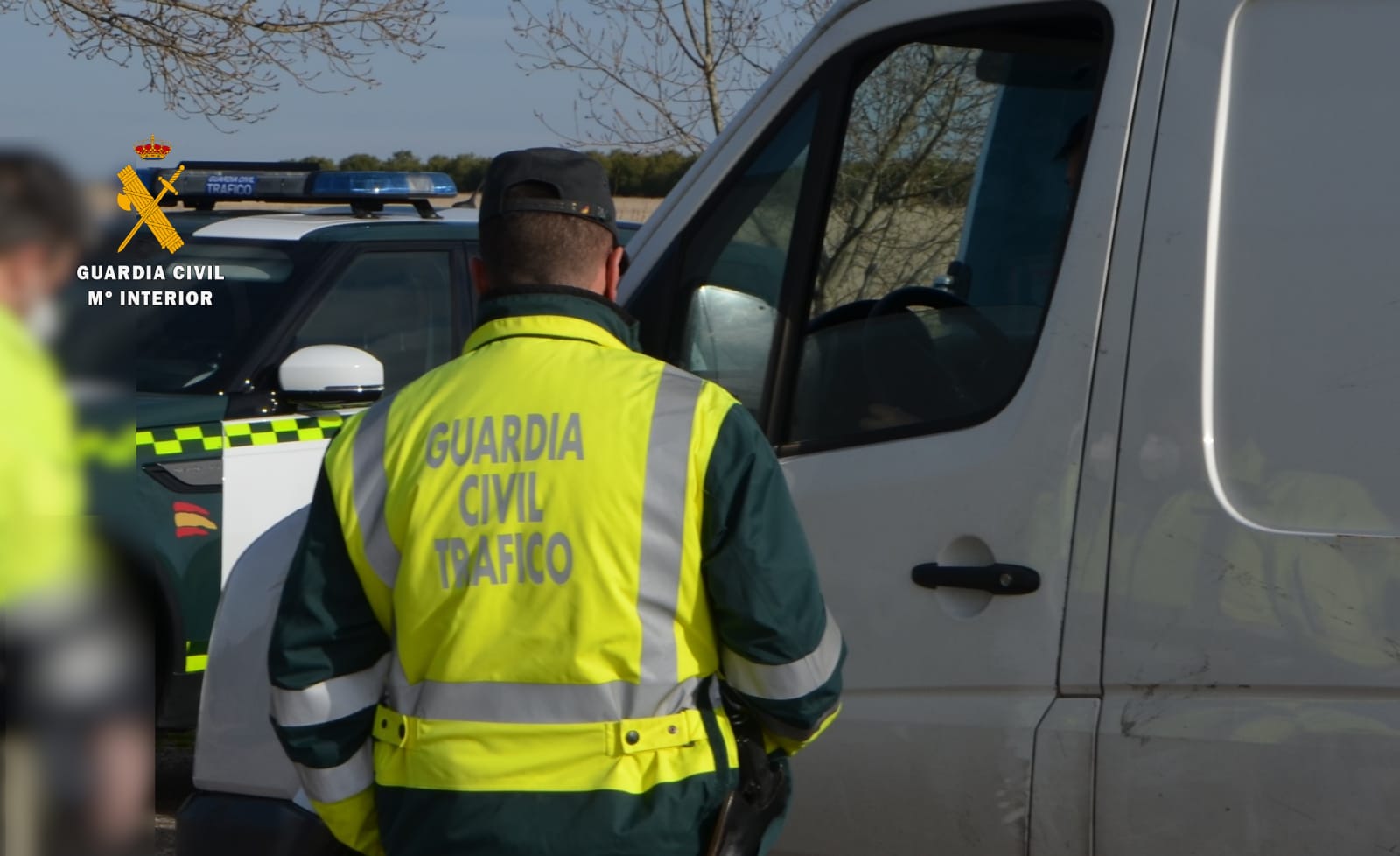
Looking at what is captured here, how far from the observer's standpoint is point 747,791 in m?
2.01

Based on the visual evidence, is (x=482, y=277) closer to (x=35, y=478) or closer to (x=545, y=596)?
(x=545, y=596)

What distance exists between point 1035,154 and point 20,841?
2036mm

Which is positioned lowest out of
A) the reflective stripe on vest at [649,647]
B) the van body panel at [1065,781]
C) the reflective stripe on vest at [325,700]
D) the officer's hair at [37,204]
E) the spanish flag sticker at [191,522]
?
the spanish flag sticker at [191,522]

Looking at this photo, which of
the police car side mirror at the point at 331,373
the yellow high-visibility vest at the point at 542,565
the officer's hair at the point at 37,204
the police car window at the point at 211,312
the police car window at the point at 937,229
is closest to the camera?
the officer's hair at the point at 37,204

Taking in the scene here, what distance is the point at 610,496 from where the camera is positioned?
5.92 ft

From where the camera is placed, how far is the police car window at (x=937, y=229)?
258 centimetres

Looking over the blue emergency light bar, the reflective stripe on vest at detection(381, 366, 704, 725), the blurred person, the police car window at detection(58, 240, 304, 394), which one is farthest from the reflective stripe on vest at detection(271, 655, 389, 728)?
the blue emergency light bar

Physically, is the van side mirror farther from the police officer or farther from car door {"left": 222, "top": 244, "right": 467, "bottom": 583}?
car door {"left": 222, "top": 244, "right": 467, "bottom": 583}

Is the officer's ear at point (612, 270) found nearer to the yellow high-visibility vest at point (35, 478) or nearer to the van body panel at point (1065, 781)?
the van body panel at point (1065, 781)

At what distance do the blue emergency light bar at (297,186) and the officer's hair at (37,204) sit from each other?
209 inches

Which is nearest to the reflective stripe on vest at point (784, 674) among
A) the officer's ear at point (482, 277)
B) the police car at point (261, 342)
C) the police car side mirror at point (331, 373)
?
the officer's ear at point (482, 277)

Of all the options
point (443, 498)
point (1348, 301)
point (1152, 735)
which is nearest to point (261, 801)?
point (443, 498)

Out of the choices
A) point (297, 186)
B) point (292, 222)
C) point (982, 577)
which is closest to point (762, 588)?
point (982, 577)

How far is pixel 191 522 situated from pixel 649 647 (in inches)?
133
